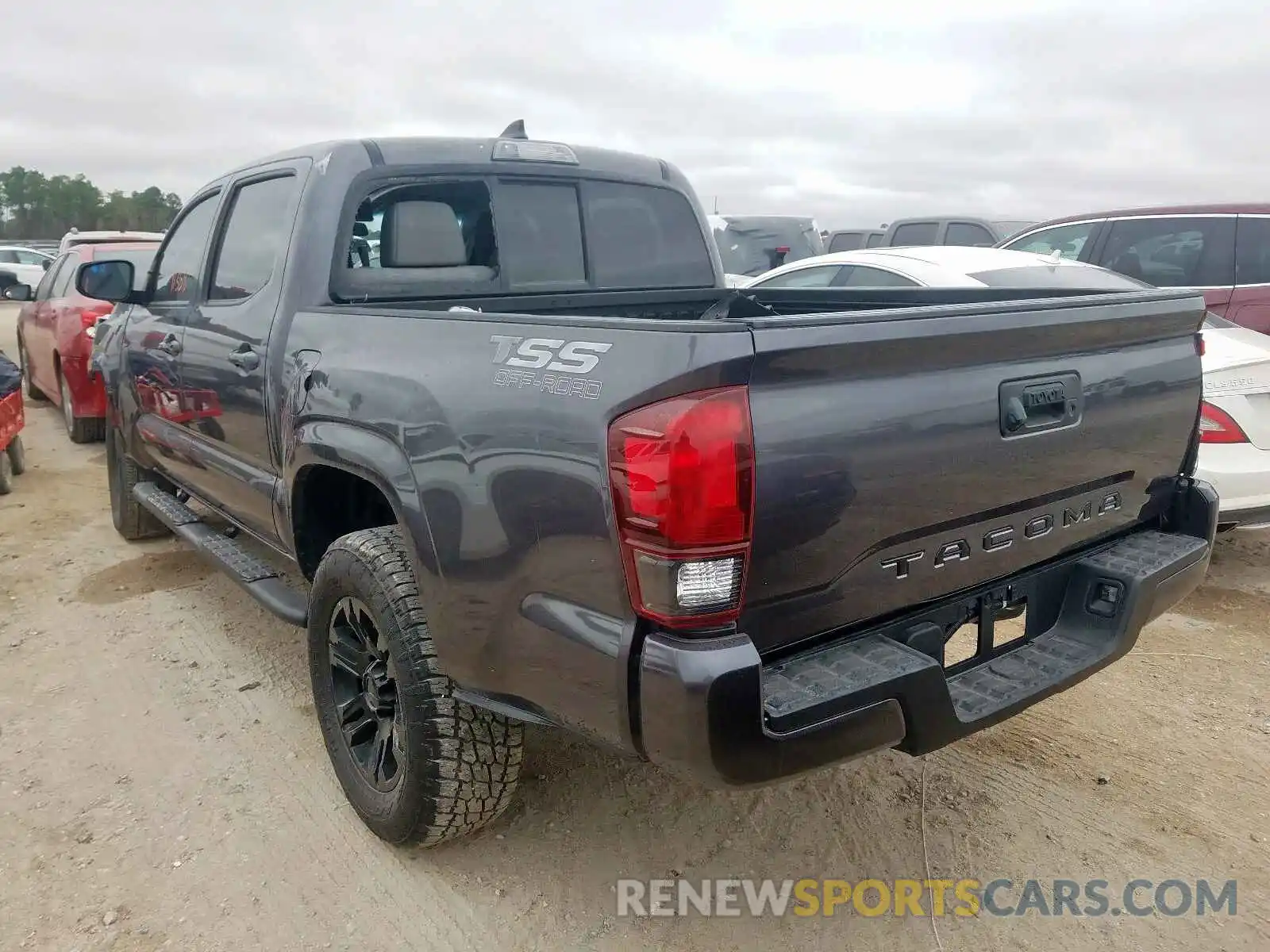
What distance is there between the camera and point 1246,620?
14.3 ft

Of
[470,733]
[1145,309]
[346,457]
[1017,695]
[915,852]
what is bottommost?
[915,852]

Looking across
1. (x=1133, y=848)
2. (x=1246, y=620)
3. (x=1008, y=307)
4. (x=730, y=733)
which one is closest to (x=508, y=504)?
(x=730, y=733)

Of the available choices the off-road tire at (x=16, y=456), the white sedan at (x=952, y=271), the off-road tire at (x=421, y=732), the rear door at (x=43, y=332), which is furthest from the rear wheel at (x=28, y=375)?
the off-road tire at (x=421, y=732)

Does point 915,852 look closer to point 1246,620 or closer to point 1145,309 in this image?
point 1145,309

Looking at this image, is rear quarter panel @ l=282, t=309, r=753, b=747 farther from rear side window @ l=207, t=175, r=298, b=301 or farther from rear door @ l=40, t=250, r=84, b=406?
rear door @ l=40, t=250, r=84, b=406

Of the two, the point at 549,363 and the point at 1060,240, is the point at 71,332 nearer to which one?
the point at 549,363

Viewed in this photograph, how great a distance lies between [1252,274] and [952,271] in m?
2.92

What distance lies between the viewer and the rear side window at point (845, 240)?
57.1 feet

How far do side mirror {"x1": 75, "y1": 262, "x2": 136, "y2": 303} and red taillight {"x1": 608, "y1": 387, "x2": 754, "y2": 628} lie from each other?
3531mm

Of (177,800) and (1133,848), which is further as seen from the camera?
(177,800)

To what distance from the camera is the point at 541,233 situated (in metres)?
3.57

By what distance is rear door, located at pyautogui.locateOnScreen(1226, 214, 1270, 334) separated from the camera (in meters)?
6.77

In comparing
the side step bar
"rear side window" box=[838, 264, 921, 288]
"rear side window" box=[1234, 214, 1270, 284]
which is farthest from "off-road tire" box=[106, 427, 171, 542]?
"rear side window" box=[1234, 214, 1270, 284]

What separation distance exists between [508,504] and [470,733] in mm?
736
